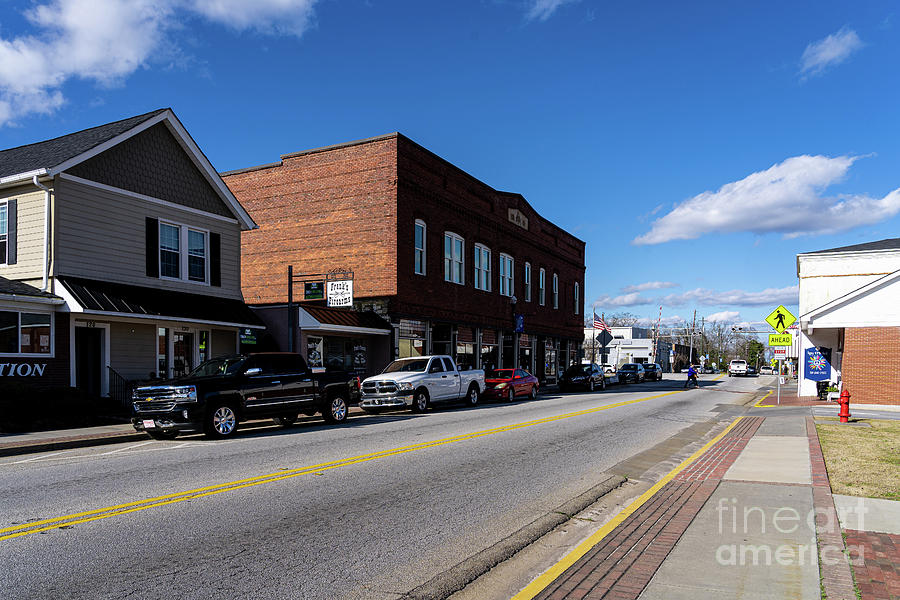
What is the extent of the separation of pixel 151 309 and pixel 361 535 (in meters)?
14.4

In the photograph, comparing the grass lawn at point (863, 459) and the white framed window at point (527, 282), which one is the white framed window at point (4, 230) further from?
the white framed window at point (527, 282)

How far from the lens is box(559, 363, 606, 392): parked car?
3631 cm

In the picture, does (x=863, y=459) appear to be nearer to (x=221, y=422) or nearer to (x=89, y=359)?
(x=221, y=422)

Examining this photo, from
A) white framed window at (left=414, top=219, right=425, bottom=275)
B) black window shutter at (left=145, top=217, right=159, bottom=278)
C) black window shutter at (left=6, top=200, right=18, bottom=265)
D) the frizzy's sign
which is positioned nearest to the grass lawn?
the frizzy's sign

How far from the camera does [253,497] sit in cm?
825

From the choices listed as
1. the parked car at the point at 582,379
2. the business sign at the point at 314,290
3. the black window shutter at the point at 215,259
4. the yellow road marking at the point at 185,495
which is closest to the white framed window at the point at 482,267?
the parked car at the point at 582,379

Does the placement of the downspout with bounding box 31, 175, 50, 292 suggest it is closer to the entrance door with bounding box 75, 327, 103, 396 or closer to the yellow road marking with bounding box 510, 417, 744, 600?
the entrance door with bounding box 75, 327, 103, 396

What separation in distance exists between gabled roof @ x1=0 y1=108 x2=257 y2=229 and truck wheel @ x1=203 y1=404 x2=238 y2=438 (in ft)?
26.7

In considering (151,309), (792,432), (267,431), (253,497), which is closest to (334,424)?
(267,431)

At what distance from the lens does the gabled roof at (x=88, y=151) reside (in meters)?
18.1

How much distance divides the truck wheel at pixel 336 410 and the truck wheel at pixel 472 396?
764 cm

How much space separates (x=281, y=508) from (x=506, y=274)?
33.4m

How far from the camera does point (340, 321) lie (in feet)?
83.6

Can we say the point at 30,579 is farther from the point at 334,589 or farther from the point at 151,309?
the point at 151,309
